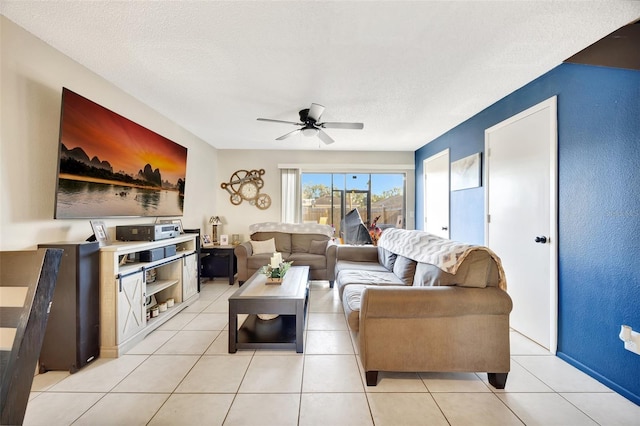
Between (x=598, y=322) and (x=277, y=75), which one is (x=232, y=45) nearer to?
(x=277, y=75)

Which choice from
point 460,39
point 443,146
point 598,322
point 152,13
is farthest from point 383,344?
point 443,146

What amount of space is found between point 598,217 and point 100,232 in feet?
13.0

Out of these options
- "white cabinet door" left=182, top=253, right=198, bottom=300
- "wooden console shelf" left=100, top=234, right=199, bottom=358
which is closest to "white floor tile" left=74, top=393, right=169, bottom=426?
"wooden console shelf" left=100, top=234, right=199, bottom=358

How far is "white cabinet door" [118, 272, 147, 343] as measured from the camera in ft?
7.27

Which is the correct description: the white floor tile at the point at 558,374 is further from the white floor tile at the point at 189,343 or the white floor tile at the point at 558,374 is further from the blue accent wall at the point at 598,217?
the white floor tile at the point at 189,343

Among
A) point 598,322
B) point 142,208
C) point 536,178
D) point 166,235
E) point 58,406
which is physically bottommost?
point 58,406

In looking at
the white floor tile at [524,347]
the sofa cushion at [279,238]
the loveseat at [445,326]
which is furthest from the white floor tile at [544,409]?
the sofa cushion at [279,238]

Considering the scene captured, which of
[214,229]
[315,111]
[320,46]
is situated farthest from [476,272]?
[214,229]

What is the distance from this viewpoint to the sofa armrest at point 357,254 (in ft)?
12.8

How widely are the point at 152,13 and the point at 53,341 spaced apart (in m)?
2.39

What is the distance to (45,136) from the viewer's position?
200cm

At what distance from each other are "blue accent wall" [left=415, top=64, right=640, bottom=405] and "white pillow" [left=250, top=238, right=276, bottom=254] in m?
3.62

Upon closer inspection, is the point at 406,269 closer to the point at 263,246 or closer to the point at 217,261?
the point at 263,246

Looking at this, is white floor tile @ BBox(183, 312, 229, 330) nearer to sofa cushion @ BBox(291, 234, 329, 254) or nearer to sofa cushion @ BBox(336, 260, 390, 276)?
sofa cushion @ BBox(336, 260, 390, 276)
